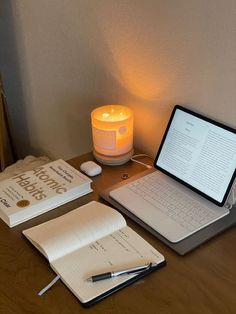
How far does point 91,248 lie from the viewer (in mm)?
1008

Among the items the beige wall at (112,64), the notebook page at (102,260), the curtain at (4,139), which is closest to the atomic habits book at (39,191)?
the notebook page at (102,260)

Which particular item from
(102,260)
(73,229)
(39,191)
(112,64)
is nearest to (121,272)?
(102,260)

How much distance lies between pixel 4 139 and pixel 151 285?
1.28m

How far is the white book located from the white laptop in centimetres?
8

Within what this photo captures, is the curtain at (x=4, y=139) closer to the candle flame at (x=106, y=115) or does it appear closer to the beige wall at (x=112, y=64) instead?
the beige wall at (x=112, y=64)

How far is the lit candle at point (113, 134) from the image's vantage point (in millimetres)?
1316

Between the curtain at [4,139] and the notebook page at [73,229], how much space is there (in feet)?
3.18

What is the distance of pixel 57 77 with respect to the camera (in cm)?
170

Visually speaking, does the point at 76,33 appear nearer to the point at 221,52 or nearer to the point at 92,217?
the point at 221,52

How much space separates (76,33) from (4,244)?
Answer: 0.79m

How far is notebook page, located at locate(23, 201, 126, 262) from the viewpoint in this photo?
990 mm

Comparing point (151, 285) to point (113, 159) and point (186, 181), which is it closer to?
point (186, 181)

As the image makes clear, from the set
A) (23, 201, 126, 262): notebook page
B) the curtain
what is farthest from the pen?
the curtain

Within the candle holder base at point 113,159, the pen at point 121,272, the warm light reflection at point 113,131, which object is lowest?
the candle holder base at point 113,159
